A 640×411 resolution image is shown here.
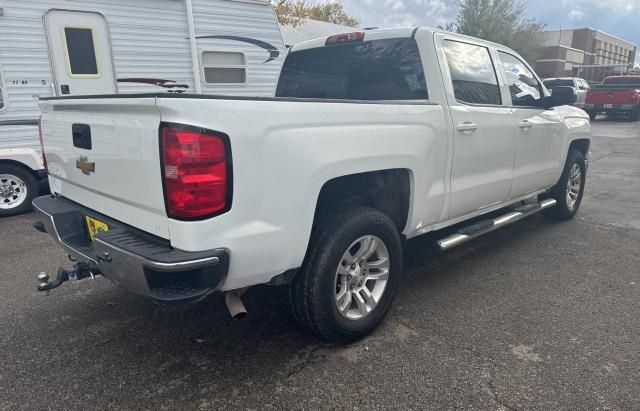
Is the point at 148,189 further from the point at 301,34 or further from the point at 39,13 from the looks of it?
the point at 301,34

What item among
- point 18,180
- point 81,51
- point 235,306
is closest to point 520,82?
point 235,306

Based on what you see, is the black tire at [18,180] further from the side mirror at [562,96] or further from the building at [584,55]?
the building at [584,55]

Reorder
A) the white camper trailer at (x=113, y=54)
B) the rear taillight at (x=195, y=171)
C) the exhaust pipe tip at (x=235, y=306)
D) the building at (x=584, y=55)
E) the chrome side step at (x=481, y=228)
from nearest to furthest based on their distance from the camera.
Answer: the rear taillight at (x=195, y=171), the exhaust pipe tip at (x=235, y=306), the chrome side step at (x=481, y=228), the white camper trailer at (x=113, y=54), the building at (x=584, y=55)

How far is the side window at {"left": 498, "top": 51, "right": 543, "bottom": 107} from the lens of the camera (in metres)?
4.29

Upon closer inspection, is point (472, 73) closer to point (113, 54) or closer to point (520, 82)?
point (520, 82)

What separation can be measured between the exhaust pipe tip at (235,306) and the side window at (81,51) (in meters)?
5.18

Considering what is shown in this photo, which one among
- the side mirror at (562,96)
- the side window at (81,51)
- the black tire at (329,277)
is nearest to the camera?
the black tire at (329,277)

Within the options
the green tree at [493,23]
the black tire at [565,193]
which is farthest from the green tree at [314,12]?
the black tire at [565,193]

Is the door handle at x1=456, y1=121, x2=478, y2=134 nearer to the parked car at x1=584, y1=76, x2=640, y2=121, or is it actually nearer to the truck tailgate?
the truck tailgate

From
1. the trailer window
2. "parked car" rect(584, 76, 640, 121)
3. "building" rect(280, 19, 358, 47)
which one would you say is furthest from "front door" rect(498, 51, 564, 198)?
"parked car" rect(584, 76, 640, 121)

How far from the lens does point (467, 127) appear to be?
3.50m

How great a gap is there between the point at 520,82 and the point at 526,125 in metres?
0.50

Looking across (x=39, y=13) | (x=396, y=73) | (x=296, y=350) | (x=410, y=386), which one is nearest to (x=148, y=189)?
(x=296, y=350)

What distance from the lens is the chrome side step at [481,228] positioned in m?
3.55
